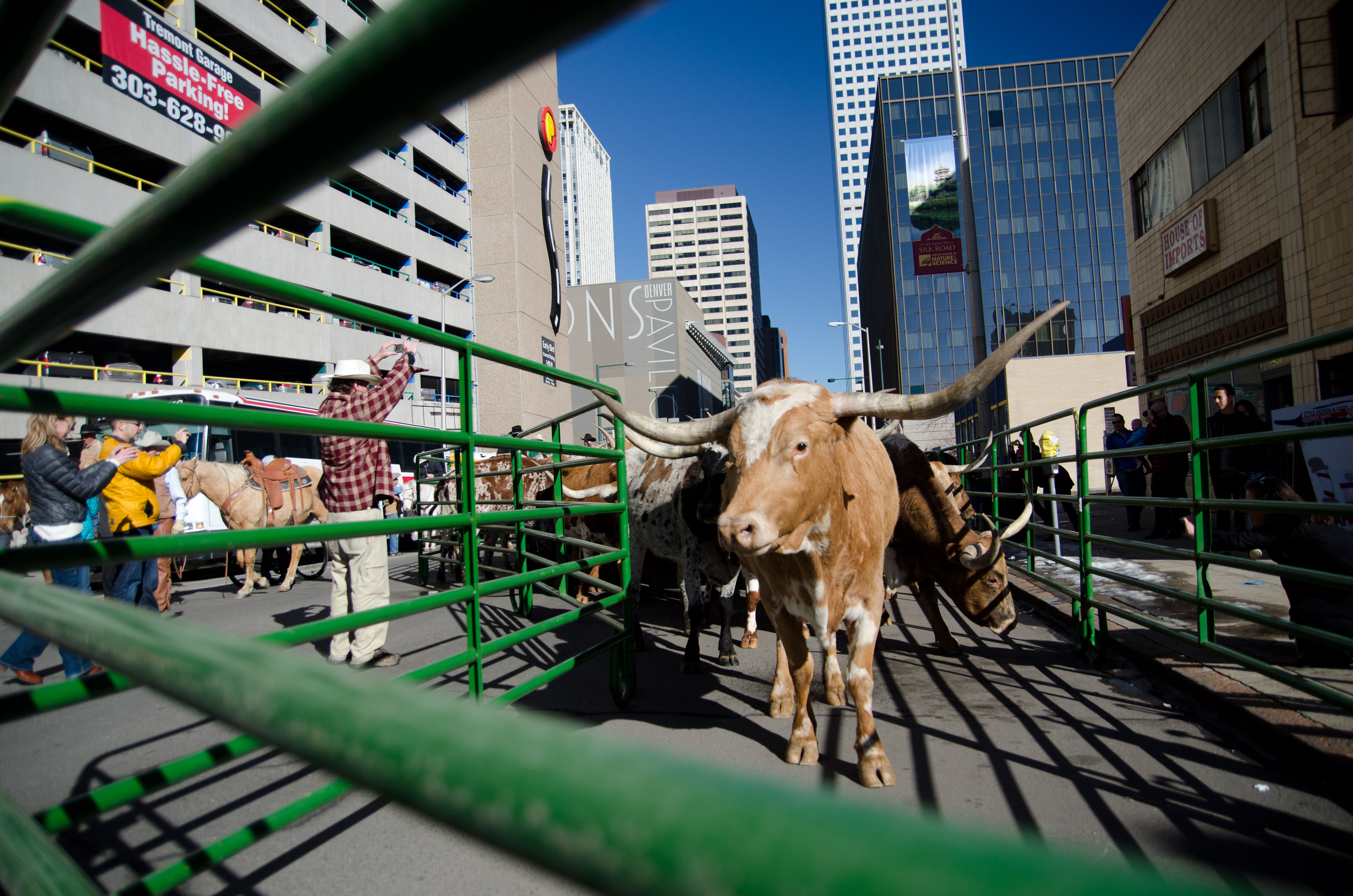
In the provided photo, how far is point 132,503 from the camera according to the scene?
5621 millimetres

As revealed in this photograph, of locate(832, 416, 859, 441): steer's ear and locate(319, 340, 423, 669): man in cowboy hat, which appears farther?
locate(319, 340, 423, 669): man in cowboy hat

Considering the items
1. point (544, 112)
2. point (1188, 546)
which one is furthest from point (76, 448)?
point (544, 112)

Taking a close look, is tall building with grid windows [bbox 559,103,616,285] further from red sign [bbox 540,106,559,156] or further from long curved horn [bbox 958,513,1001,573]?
long curved horn [bbox 958,513,1001,573]

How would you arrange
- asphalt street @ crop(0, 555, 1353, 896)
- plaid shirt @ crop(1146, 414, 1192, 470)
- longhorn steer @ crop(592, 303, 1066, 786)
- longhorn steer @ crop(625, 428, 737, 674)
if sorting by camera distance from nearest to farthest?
1. asphalt street @ crop(0, 555, 1353, 896)
2. longhorn steer @ crop(592, 303, 1066, 786)
3. longhorn steer @ crop(625, 428, 737, 674)
4. plaid shirt @ crop(1146, 414, 1192, 470)

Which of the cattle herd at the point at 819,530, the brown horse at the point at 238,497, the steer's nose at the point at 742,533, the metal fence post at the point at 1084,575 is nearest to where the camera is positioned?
the steer's nose at the point at 742,533

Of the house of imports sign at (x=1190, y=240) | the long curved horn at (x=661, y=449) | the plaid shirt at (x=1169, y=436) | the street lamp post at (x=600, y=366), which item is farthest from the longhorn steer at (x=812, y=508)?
the street lamp post at (x=600, y=366)

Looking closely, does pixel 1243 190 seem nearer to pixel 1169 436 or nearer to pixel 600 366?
pixel 1169 436

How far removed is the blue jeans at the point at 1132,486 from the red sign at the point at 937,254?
22.6 meters

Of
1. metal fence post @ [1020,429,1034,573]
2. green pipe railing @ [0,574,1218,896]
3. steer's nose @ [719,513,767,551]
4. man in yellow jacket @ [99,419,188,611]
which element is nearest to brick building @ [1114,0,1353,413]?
metal fence post @ [1020,429,1034,573]

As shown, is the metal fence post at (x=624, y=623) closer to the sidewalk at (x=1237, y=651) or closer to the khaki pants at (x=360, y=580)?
the khaki pants at (x=360, y=580)

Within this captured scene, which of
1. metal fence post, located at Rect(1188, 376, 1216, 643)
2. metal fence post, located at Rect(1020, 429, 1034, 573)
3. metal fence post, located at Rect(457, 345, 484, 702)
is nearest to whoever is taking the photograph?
metal fence post, located at Rect(457, 345, 484, 702)

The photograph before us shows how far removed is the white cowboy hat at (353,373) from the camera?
518 cm

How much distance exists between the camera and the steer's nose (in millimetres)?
2564

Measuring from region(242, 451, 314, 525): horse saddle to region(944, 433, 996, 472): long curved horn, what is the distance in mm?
9265
